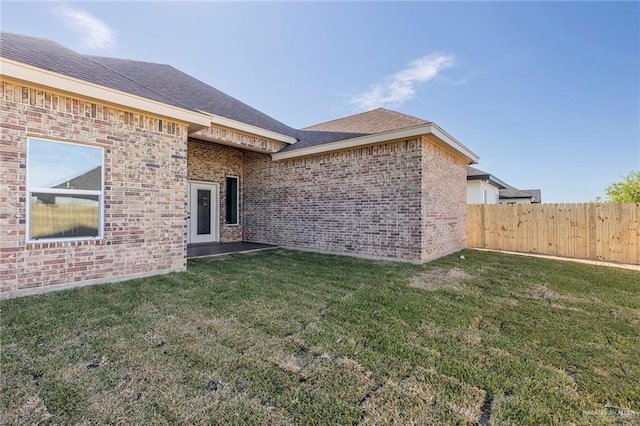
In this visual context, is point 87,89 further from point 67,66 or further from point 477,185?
point 477,185

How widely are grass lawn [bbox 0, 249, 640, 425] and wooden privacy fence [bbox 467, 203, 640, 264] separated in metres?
4.47

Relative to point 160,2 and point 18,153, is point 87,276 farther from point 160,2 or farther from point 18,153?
point 160,2

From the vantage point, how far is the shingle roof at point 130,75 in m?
4.68

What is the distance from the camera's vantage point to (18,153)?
409 cm

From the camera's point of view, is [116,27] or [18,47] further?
[116,27]

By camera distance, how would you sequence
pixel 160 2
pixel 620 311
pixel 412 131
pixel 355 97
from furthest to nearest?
pixel 355 97 < pixel 160 2 < pixel 412 131 < pixel 620 311

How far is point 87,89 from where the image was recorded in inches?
178

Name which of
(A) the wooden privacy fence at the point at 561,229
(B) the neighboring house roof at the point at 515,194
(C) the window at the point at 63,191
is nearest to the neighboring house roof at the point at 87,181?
(C) the window at the point at 63,191

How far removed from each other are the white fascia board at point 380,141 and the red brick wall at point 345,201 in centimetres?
25

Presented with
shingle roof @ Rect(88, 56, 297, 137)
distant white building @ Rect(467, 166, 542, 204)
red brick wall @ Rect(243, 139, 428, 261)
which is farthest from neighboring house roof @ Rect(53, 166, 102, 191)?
distant white building @ Rect(467, 166, 542, 204)

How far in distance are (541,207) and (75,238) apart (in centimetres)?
1224

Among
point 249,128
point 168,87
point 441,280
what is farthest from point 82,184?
point 441,280

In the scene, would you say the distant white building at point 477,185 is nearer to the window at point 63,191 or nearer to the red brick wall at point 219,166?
the red brick wall at point 219,166

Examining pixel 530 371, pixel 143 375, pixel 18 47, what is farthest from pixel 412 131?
pixel 18 47
